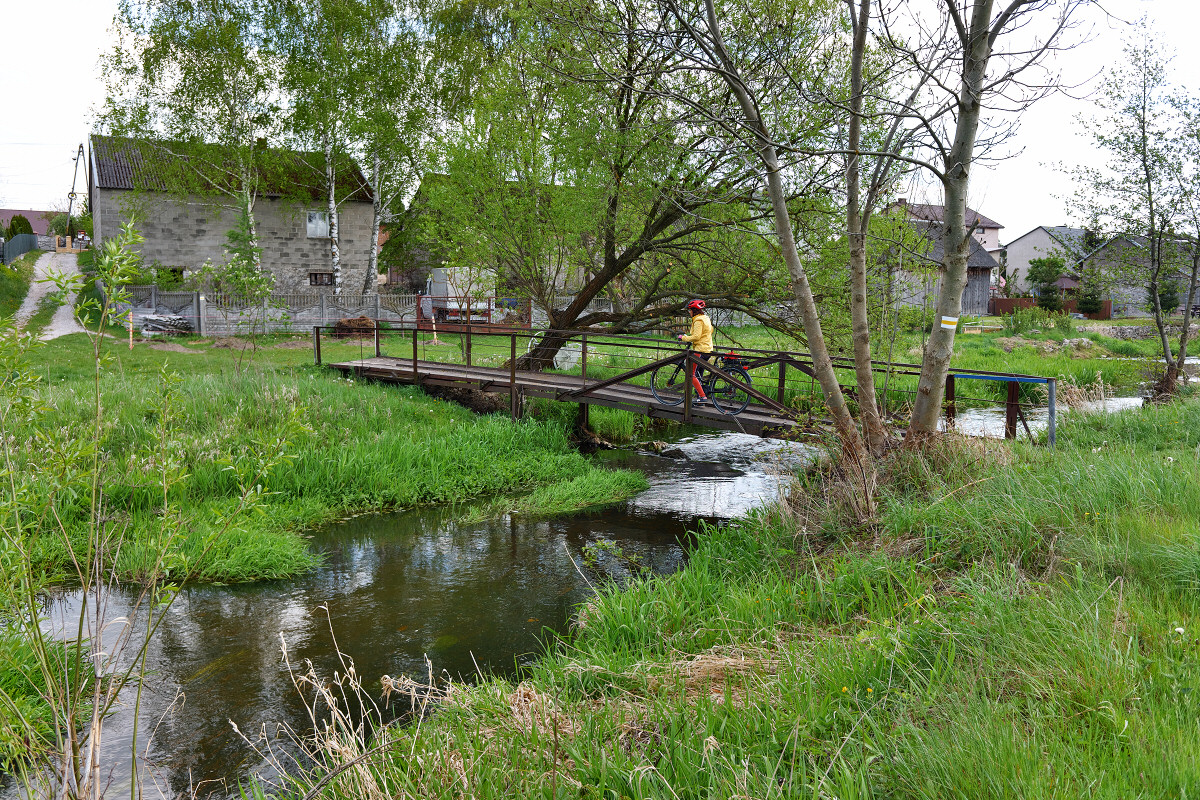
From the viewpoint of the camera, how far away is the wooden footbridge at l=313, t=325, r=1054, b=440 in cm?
916

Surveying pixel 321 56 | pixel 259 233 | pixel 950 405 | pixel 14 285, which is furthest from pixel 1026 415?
pixel 14 285

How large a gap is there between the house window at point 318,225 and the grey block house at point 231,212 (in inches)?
1.6

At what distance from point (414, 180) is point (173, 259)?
964cm

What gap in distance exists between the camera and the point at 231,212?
30.7m

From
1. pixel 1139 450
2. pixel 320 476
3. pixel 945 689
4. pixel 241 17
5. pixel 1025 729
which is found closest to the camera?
pixel 1025 729

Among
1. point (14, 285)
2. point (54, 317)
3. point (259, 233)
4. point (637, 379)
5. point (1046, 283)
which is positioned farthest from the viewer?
point (1046, 283)

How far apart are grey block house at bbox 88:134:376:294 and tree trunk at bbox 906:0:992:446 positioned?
2597 cm

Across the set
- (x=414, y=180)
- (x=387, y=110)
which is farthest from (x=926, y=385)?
(x=414, y=180)

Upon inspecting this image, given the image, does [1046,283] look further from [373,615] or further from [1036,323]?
[373,615]

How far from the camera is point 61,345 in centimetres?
1941

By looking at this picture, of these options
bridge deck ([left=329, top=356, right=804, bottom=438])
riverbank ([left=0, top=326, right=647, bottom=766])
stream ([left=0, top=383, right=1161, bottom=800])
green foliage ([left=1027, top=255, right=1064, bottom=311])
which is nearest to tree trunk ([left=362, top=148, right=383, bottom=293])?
bridge deck ([left=329, top=356, right=804, bottom=438])

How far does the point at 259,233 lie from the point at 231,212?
124 cm

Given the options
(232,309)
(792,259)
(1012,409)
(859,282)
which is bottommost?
(1012,409)

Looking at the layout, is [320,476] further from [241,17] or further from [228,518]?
[241,17]
